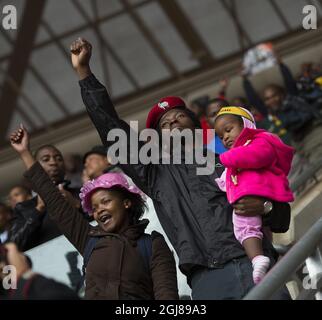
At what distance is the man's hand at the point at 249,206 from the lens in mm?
6008

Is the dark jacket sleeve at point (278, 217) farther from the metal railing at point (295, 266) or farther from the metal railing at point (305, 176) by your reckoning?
the metal railing at point (305, 176)

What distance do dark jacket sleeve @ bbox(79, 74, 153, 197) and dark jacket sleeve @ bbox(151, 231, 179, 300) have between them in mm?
381

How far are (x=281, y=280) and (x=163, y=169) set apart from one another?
1279 mm

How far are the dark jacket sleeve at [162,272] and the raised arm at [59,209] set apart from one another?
56 centimetres

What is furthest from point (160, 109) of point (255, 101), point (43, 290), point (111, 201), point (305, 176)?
point (255, 101)

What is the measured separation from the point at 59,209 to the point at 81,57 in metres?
0.98

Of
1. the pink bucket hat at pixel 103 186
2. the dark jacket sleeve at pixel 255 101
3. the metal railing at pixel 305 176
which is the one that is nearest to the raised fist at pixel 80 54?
the pink bucket hat at pixel 103 186

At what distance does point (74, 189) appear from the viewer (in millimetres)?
8305

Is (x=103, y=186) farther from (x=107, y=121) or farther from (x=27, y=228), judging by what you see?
(x=27, y=228)

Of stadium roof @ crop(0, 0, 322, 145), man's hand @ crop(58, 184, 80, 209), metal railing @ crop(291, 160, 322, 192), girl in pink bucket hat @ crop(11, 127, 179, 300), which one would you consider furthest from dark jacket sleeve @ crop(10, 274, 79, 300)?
stadium roof @ crop(0, 0, 322, 145)

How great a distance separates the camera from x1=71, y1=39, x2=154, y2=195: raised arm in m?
6.34

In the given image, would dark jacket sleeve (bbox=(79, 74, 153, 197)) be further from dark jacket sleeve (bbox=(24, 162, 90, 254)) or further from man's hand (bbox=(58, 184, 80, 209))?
man's hand (bbox=(58, 184, 80, 209))
